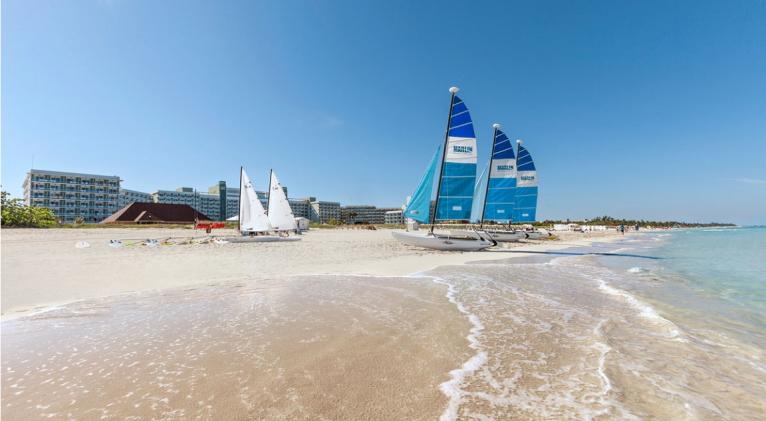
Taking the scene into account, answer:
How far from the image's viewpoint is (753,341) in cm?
589

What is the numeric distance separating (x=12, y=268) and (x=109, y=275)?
16.9 ft

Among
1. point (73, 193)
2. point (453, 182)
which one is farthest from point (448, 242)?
point (73, 193)

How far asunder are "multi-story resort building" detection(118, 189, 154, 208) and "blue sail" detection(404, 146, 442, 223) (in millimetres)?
145063

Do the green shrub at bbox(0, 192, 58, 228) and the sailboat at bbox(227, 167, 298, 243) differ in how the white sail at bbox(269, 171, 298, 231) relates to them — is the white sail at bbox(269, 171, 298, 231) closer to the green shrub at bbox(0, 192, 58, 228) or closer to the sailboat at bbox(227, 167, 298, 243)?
the sailboat at bbox(227, 167, 298, 243)

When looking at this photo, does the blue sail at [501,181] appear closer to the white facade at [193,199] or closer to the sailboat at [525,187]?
the sailboat at [525,187]

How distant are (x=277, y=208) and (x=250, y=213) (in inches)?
113

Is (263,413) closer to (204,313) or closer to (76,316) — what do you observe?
(204,313)

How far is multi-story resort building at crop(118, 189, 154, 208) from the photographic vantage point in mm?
130575

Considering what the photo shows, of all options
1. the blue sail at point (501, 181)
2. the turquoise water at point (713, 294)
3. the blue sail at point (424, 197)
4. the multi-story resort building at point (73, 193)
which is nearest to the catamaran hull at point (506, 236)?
the blue sail at point (501, 181)

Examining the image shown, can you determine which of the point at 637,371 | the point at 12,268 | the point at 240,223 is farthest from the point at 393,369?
the point at 240,223

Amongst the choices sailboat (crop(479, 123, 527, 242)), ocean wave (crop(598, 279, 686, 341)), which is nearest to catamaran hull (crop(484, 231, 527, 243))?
sailboat (crop(479, 123, 527, 242))

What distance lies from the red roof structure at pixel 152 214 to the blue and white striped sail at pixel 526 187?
71005 millimetres

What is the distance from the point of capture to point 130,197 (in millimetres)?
145375

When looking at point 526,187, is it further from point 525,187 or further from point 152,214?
point 152,214
